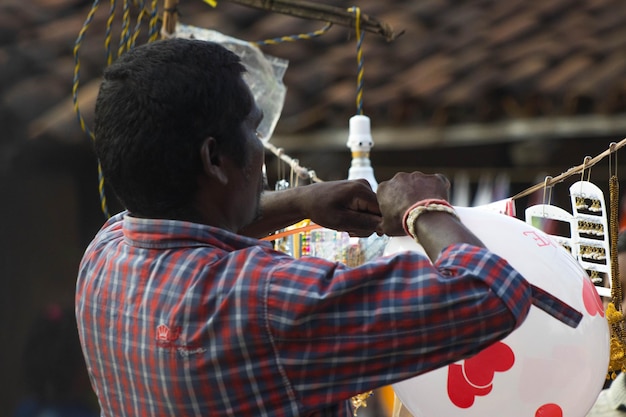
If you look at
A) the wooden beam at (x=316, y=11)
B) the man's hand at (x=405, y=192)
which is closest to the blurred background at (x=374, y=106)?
the wooden beam at (x=316, y=11)

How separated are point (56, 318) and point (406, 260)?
3.14 m

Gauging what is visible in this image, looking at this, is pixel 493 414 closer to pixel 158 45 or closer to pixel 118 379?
pixel 118 379

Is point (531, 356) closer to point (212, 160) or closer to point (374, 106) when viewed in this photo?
point (212, 160)

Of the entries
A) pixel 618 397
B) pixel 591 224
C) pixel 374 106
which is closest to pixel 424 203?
pixel 591 224

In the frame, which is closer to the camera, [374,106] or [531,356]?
[531,356]

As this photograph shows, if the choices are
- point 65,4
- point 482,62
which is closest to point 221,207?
point 482,62

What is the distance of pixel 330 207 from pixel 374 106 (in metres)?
2.21

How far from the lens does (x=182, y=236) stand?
3.94ft

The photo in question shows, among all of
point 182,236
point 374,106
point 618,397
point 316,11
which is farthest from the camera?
point 374,106

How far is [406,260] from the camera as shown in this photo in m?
1.12

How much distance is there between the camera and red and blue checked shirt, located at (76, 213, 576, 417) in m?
1.10

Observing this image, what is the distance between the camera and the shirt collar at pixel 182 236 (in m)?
1.20

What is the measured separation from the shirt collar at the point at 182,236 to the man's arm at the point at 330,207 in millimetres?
373

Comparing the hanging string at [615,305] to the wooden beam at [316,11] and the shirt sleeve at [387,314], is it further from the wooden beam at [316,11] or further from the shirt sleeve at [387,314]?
the wooden beam at [316,11]
